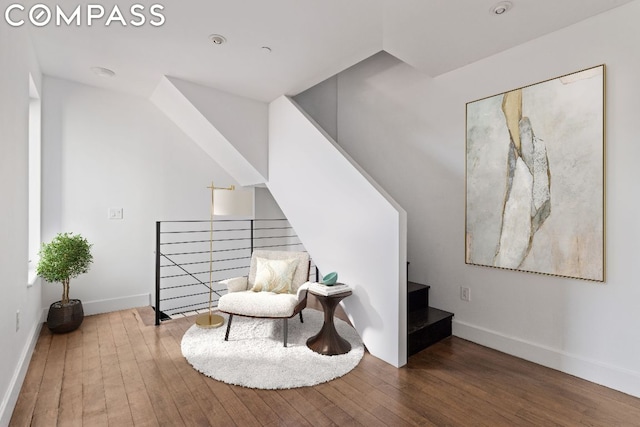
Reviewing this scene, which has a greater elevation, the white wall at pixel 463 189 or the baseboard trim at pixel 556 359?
the white wall at pixel 463 189

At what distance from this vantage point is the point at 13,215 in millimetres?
2088

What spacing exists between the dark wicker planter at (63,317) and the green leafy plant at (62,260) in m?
0.10

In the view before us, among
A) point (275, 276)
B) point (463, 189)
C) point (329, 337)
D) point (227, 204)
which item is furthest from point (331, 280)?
point (463, 189)

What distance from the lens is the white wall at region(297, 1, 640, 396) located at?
2111 mm

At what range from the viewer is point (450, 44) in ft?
8.45

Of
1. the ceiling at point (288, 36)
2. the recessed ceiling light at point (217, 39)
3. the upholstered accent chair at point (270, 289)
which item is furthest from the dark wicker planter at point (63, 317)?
the recessed ceiling light at point (217, 39)

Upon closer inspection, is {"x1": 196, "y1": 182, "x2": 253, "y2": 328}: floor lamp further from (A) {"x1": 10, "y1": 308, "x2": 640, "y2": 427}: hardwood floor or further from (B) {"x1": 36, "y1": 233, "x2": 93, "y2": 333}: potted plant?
(B) {"x1": 36, "y1": 233, "x2": 93, "y2": 333}: potted plant

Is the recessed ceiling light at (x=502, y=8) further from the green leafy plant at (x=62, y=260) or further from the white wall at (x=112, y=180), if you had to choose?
the green leafy plant at (x=62, y=260)

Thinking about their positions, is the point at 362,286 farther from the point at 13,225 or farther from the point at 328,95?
the point at 328,95

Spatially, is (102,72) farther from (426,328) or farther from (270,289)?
(426,328)

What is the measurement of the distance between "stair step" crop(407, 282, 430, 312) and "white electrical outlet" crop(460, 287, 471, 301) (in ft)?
1.06

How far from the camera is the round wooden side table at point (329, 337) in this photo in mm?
2582

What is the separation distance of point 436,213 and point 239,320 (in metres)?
2.25

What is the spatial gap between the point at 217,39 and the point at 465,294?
3.05 metres
